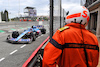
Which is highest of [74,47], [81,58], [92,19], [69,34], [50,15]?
[92,19]

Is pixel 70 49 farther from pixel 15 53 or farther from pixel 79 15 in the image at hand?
pixel 15 53

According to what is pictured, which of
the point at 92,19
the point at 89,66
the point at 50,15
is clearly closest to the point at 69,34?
the point at 89,66

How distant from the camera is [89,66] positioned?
4.08 feet

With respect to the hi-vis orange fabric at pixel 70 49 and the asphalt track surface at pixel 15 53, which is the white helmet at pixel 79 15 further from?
the asphalt track surface at pixel 15 53

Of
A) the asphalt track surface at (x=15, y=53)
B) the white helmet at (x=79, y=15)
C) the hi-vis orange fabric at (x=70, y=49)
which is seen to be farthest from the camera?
the asphalt track surface at (x=15, y=53)

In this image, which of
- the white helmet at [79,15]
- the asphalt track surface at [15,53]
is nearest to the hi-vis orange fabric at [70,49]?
the white helmet at [79,15]

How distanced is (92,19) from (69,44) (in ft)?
49.8

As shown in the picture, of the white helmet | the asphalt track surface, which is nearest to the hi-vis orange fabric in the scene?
the white helmet

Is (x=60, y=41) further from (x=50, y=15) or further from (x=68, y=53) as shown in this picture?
(x=50, y=15)

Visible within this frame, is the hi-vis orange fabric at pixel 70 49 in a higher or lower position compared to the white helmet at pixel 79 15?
lower

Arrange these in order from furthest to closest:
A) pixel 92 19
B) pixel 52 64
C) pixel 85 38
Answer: pixel 92 19 → pixel 85 38 → pixel 52 64

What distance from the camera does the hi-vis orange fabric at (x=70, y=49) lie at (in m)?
1.11

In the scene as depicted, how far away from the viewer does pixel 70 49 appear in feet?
3.82

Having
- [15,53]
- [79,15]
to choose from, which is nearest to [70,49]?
[79,15]
